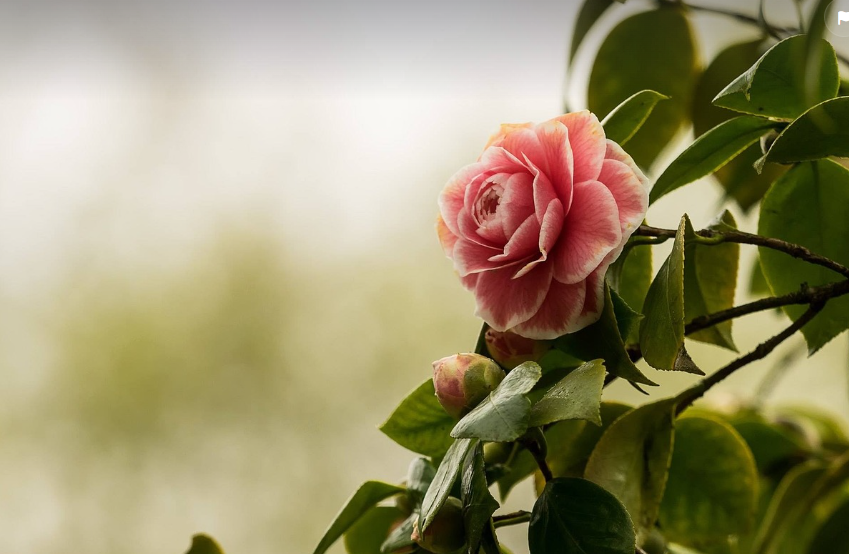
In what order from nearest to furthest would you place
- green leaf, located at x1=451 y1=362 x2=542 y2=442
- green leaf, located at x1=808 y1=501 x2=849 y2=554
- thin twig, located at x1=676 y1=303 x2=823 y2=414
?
green leaf, located at x1=451 y1=362 x2=542 y2=442 < thin twig, located at x1=676 y1=303 x2=823 y2=414 < green leaf, located at x1=808 y1=501 x2=849 y2=554

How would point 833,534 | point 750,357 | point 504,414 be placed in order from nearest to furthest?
1. point 504,414
2. point 750,357
3. point 833,534

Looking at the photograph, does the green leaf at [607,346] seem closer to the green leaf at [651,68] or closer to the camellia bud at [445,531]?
the camellia bud at [445,531]

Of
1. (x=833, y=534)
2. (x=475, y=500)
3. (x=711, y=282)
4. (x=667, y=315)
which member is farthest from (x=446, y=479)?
(x=833, y=534)

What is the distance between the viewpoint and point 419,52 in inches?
120

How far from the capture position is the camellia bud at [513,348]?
0.36m

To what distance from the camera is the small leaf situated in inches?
12.2

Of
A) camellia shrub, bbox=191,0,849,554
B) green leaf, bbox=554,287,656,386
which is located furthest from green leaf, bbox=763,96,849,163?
green leaf, bbox=554,287,656,386

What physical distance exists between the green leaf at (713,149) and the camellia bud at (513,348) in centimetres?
11

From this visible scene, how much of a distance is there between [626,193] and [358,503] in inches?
8.3

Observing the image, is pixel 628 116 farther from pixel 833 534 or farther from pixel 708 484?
pixel 833 534

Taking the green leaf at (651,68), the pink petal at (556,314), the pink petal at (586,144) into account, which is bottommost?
the pink petal at (556,314)

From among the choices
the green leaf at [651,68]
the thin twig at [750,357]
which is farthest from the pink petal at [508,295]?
the green leaf at [651,68]

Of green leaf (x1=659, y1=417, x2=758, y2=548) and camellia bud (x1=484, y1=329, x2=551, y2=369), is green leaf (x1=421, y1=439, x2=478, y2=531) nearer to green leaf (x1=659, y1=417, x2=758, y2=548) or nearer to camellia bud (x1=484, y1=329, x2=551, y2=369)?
camellia bud (x1=484, y1=329, x2=551, y2=369)

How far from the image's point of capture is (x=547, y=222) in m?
0.34
